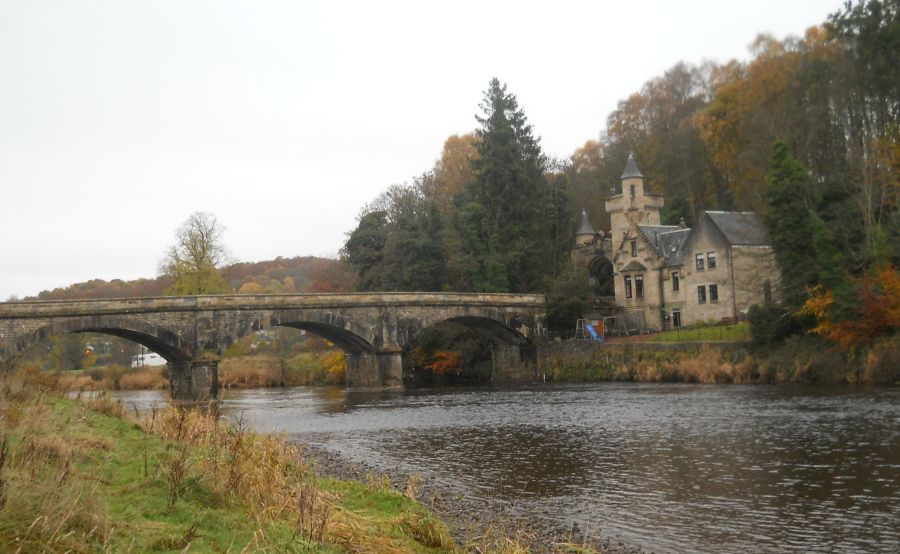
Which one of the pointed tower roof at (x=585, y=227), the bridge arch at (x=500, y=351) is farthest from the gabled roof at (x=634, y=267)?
the bridge arch at (x=500, y=351)

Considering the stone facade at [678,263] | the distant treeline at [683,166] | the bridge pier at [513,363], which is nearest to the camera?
the distant treeline at [683,166]

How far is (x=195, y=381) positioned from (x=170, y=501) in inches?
1508

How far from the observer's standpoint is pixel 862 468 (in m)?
16.8

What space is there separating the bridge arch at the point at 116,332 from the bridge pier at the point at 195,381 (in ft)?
1.99

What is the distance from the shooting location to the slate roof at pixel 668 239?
60469mm


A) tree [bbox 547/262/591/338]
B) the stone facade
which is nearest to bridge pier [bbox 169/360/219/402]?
tree [bbox 547/262/591/338]

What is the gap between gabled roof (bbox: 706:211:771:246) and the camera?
184ft

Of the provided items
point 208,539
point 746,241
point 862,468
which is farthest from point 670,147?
point 208,539

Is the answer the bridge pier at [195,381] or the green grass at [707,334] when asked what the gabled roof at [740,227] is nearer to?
the green grass at [707,334]

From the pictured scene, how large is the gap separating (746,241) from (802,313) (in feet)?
55.2

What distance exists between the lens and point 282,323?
48750 mm

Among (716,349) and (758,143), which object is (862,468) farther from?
(758,143)

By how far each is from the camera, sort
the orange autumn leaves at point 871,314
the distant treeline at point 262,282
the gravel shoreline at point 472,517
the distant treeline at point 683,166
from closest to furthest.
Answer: the gravel shoreline at point 472,517 < the orange autumn leaves at point 871,314 < the distant treeline at point 683,166 < the distant treeline at point 262,282

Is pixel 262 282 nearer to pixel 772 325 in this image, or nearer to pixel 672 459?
pixel 772 325
